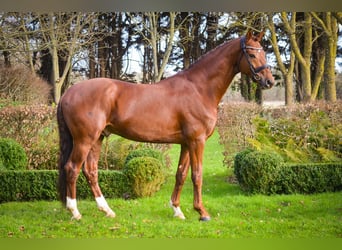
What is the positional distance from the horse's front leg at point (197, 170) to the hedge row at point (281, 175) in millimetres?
799

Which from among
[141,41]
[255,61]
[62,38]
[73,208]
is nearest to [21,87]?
[62,38]

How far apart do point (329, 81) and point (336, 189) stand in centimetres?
128

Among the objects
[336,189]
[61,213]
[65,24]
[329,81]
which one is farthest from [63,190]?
[329,81]

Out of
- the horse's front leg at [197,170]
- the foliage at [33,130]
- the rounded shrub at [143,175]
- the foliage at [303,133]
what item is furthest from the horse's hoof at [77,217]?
the foliage at [303,133]

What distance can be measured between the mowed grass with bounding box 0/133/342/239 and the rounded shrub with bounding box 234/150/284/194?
0.12 meters

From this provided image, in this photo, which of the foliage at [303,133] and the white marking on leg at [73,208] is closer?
the white marking on leg at [73,208]

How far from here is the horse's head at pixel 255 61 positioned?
3.56m

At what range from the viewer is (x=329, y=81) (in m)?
4.65

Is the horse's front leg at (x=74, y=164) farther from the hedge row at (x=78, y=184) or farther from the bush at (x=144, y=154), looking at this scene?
the bush at (x=144, y=154)

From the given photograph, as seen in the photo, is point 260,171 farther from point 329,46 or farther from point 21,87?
point 21,87

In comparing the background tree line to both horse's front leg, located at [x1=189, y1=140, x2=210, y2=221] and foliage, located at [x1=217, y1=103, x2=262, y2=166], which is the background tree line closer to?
foliage, located at [x1=217, y1=103, x2=262, y2=166]

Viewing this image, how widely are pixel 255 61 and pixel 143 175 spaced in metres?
1.68

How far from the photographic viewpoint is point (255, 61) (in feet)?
11.7

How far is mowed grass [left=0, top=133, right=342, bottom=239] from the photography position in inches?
143
